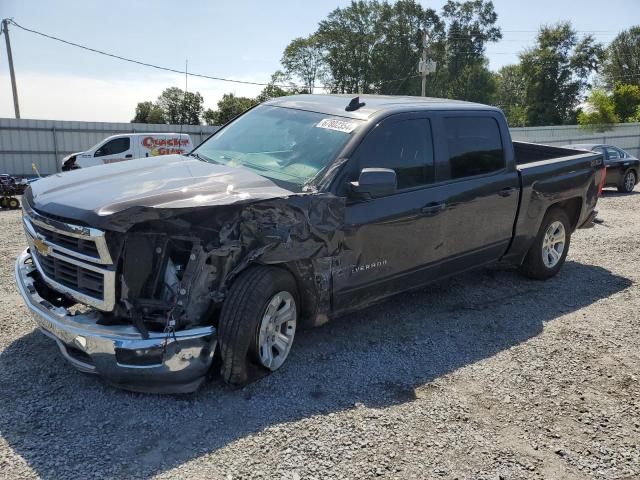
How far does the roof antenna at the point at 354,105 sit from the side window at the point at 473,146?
84cm

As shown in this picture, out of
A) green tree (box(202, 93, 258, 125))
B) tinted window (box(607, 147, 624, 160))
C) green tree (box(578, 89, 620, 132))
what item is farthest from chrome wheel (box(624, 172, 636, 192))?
green tree (box(202, 93, 258, 125))

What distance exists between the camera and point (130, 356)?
3.25 metres

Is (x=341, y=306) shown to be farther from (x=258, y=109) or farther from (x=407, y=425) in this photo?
(x=258, y=109)

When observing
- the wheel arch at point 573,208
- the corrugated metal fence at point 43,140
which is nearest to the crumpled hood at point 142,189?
the wheel arch at point 573,208

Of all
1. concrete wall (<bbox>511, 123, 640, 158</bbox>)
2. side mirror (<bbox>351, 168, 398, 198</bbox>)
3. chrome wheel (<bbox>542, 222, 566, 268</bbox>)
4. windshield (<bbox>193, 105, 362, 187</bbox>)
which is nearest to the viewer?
side mirror (<bbox>351, 168, 398, 198</bbox>)

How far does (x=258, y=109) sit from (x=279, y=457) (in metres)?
3.34

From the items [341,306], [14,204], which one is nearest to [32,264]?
[341,306]

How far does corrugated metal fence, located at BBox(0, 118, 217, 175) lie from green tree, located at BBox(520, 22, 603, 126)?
158 feet

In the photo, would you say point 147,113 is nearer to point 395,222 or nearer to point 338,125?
point 338,125

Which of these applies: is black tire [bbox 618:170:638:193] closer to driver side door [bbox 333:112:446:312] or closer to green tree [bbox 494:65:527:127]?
driver side door [bbox 333:112:446:312]

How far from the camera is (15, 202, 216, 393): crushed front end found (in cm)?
326

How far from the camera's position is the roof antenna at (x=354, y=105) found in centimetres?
465

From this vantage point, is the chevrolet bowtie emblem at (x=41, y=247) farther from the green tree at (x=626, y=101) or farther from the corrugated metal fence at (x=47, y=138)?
the green tree at (x=626, y=101)

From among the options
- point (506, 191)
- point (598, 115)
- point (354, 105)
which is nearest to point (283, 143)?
point (354, 105)
